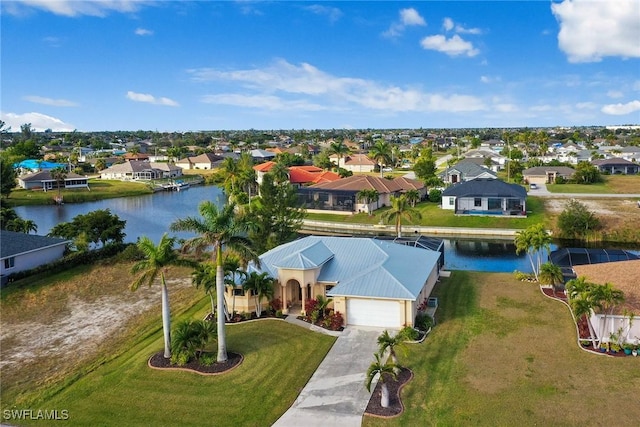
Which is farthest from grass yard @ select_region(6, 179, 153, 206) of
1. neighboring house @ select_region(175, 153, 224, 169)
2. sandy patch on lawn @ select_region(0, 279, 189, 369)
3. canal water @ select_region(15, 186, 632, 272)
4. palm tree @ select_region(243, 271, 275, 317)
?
palm tree @ select_region(243, 271, 275, 317)

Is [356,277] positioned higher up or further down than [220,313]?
higher up

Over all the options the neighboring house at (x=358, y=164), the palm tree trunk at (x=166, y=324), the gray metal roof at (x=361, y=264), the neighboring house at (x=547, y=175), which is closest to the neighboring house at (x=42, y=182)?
the neighboring house at (x=358, y=164)

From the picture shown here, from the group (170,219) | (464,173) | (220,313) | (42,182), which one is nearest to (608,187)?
(464,173)

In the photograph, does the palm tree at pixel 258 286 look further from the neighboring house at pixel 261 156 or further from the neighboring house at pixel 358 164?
the neighboring house at pixel 261 156

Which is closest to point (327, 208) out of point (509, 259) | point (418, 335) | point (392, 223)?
point (392, 223)

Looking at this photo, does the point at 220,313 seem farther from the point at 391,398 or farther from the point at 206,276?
the point at 391,398

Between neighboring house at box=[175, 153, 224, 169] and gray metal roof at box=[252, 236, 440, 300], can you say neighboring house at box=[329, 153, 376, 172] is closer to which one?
neighboring house at box=[175, 153, 224, 169]
